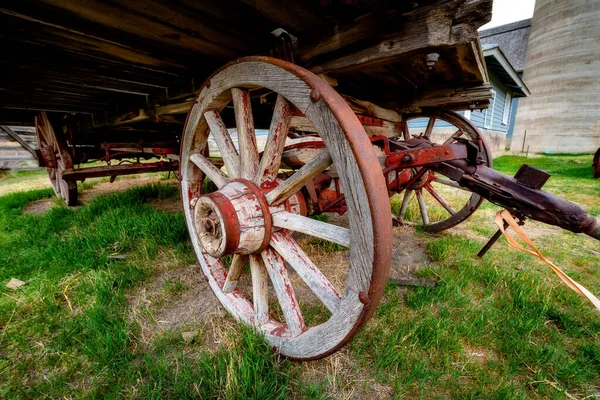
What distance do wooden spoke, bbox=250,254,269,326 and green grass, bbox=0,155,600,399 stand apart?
13 centimetres

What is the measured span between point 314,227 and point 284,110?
1.81 ft

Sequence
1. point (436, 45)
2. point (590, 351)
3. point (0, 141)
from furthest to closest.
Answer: point (0, 141) < point (590, 351) < point (436, 45)

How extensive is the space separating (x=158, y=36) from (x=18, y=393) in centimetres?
184

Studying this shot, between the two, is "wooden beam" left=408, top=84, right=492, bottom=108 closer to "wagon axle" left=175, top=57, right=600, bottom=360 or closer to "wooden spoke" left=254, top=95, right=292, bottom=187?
"wagon axle" left=175, top=57, right=600, bottom=360

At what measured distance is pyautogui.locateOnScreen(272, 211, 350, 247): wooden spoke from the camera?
1011 mm

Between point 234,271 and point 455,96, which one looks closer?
point 234,271

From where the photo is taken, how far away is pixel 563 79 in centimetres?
1205

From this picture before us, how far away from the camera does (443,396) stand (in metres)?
1.16

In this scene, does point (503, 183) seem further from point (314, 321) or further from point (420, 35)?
point (314, 321)

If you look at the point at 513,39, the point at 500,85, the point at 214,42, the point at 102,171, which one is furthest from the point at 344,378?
the point at 513,39

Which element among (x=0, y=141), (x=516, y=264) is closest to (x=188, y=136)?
(x=516, y=264)

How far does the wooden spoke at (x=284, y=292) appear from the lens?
122cm

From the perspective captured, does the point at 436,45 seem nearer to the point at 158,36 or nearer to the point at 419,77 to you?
the point at 419,77

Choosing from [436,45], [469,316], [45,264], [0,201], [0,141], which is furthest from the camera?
[0,141]
